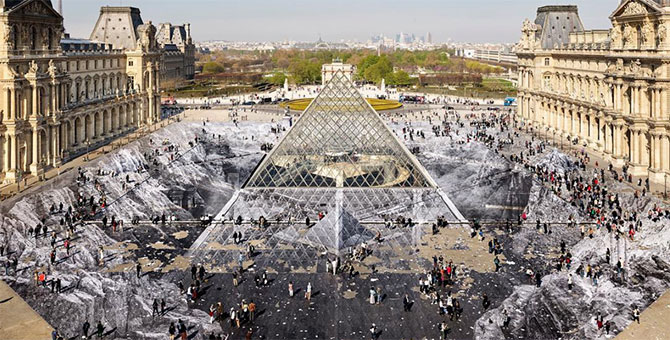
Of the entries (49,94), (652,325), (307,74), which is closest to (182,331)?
(652,325)

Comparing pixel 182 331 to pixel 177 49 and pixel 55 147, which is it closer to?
pixel 55 147

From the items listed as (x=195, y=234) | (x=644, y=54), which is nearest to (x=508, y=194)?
(x=644, y=54)

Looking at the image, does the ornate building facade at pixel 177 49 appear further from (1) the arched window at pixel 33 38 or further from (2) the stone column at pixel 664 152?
(2) the stone column at pixel 664 152

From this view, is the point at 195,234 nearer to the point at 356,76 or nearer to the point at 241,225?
the point at 241,225

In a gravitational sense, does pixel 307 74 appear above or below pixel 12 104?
above

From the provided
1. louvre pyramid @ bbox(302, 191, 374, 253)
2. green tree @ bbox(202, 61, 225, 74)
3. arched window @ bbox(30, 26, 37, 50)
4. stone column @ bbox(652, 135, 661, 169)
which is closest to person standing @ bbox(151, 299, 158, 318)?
louvre pyramid @ bbox(302, 191, 374, 253)

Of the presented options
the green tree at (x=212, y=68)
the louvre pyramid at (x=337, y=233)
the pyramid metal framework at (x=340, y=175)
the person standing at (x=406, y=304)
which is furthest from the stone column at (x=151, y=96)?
the green tree at (x=212, y=68)
